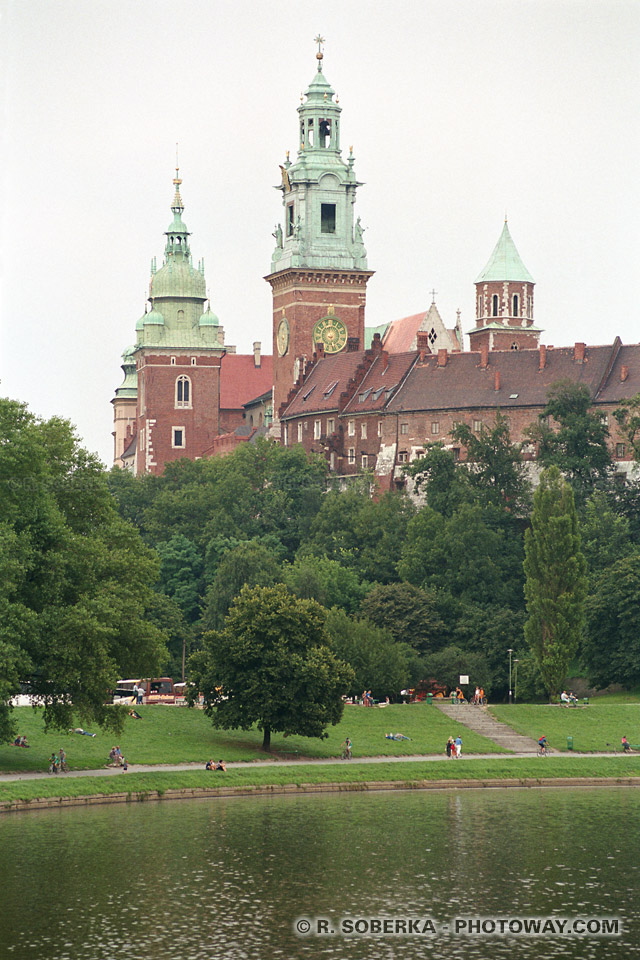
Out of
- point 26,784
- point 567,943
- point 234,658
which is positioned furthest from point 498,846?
point 234,658

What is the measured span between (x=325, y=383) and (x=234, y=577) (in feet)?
127

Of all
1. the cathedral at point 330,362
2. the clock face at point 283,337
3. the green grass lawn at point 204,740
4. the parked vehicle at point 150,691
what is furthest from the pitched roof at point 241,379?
the green grass lawn at point 204,740

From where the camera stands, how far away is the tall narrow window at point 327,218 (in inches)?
→ 5753

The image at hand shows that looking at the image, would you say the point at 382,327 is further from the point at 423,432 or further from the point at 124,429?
the point at 124,429

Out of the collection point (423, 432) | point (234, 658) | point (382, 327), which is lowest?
point (234, 658)

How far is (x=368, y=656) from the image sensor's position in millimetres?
83125

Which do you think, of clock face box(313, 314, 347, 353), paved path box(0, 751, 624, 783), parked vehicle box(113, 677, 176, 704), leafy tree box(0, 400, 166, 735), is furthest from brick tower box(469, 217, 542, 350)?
leafy tree box(0, 400, 166, 735)

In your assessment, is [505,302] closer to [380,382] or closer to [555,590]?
[380,382]

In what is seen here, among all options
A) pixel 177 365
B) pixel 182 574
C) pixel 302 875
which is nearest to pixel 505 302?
pixel 177 365

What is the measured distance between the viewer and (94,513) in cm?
A: 6172

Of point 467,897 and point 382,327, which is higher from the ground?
point 382,327

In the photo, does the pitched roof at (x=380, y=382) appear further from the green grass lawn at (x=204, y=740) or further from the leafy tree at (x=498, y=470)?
the green grass lawn at (x=204, y=740)

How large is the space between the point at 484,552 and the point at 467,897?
200 feet

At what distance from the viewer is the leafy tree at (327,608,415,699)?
82875 mm
